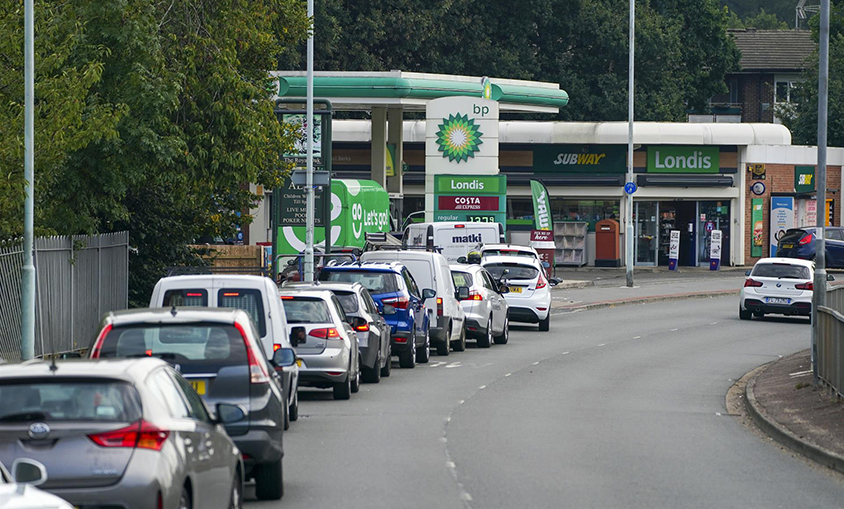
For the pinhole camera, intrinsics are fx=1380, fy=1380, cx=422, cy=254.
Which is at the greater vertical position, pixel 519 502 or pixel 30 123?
pixel 30 123

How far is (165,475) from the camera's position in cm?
750

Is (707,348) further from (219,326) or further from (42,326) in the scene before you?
(219,326)

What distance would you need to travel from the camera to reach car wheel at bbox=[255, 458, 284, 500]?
10930 mm

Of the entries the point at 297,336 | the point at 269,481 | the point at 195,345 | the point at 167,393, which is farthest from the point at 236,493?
the point at 297,336

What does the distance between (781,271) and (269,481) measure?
81.6ft

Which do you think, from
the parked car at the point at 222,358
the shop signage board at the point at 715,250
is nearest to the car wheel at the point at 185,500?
the parked car at the point at 222,358

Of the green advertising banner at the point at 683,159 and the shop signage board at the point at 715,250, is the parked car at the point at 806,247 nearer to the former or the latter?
the shop signage board at the point at 715,250

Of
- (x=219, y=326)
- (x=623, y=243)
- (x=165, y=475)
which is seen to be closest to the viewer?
(x=165, y=475)

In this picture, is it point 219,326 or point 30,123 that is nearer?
point 219,326

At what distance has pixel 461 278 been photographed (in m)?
27.5

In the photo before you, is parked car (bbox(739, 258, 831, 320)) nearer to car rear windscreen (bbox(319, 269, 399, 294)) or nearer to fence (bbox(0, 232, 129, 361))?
car rear windscreen (bbox(319, 269, 399, 294))

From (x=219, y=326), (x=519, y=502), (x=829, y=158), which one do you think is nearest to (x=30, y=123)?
(x=219, y=326)

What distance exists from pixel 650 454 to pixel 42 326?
11803 millimetres

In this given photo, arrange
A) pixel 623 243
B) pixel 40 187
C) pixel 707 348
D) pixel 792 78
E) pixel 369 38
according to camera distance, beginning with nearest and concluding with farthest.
Answer: pixel 40 187, pixel 707 348, pixel 623 243, pixel 369 38, pixel 792 78
